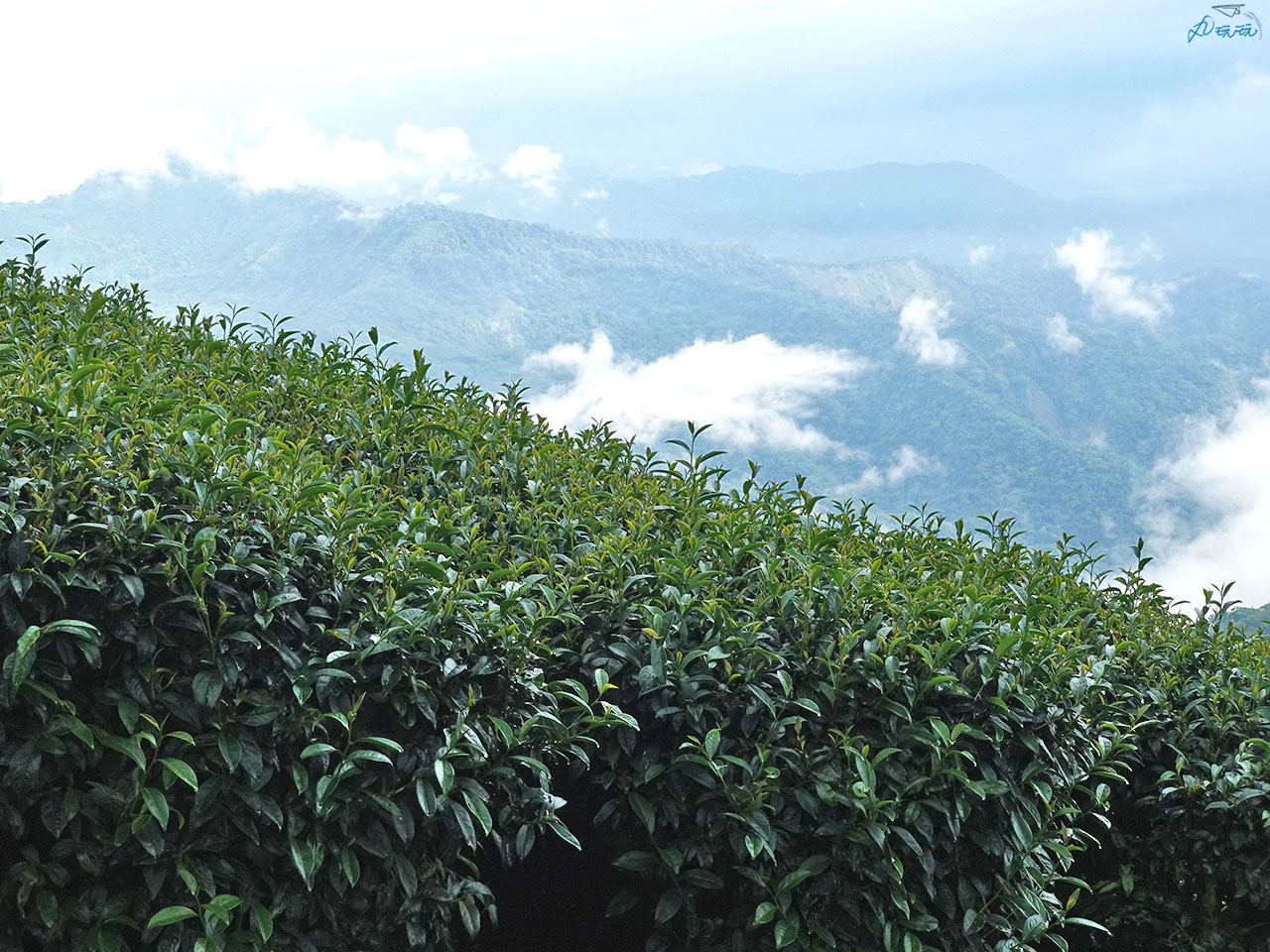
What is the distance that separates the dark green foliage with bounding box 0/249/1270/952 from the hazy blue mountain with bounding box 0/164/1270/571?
103752 millimetres

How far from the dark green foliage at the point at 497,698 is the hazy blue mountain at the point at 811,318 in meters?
104

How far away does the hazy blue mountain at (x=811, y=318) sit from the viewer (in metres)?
119

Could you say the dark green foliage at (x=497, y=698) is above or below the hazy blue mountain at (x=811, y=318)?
above

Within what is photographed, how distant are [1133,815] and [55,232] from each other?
213m

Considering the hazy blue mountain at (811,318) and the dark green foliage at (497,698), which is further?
the hazy blue mountain at (811,318)

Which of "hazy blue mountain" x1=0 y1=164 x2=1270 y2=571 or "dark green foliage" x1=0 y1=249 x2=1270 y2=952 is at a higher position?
"dark green foliage" x1=0 y1=249 x2=1270 y2=952

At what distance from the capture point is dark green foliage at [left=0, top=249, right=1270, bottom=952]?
198 cm

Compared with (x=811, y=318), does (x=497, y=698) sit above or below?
above

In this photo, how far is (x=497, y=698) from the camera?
7.36 ft

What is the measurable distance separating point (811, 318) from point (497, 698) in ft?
479

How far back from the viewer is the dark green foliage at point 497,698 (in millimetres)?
1978

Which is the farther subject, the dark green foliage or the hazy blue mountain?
the hazy blue mountain

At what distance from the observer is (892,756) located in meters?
2.51

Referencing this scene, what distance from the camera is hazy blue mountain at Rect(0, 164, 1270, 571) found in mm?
118625
